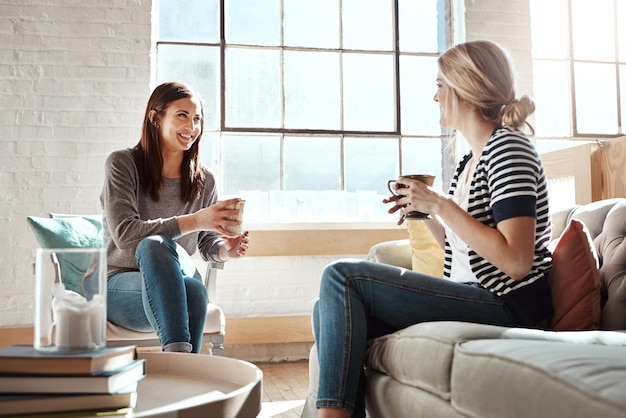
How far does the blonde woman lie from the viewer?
153 centimetres

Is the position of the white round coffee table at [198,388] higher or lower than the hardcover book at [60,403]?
lower

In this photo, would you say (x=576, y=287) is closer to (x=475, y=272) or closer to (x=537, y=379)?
(x=475, y=272)

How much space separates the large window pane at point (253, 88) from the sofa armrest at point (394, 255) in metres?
1.68

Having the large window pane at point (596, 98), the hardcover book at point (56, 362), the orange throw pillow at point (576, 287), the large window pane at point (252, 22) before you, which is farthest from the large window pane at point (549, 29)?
the hardcover book at point (56, 362)

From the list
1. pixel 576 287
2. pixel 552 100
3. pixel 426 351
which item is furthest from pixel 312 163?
pixel 426 351

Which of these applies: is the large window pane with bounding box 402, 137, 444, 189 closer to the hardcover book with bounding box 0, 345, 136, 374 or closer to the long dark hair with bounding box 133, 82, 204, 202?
the long dark hair with bounding box 133, 82, 204, 202

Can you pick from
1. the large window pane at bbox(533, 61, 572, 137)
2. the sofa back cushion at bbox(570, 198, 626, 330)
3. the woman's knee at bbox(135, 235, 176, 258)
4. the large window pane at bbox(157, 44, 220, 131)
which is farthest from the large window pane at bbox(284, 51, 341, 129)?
the sofa back cushion at bbox(570, 198, 626, 330)

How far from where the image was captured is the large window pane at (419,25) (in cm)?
414

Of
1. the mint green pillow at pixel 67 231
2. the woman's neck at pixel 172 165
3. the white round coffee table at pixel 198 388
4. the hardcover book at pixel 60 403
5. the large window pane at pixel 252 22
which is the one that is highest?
the large window pane at pixel 252 22

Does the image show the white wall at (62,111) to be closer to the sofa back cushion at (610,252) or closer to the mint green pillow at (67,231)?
the mint green pillow at (67,231)

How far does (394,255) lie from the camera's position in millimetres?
2406

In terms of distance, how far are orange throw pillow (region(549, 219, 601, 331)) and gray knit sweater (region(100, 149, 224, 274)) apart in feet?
3.89

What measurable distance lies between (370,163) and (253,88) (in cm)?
85

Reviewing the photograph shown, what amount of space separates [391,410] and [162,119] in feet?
4.76
